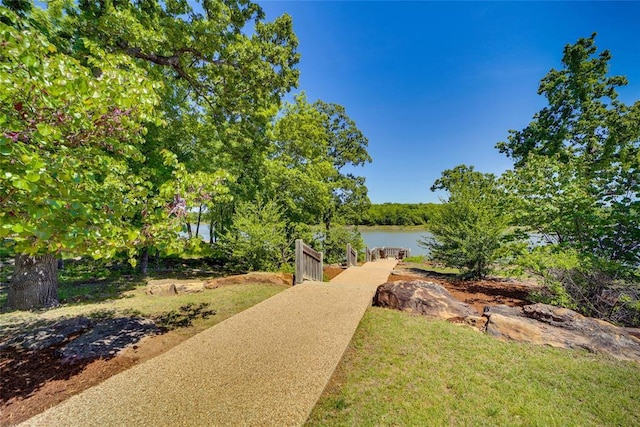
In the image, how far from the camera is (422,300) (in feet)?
18.4

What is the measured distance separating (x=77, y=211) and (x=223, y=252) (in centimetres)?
830

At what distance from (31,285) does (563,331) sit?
32.8ft

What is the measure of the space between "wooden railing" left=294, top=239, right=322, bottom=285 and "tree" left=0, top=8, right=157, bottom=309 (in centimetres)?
466

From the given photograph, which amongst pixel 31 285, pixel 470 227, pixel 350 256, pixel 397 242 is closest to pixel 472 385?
pixel 470 227

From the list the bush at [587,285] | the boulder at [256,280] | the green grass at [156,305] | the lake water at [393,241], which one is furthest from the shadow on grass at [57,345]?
the lake water at [393,241]

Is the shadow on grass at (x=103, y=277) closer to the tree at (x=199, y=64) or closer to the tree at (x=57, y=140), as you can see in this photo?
the tree at (x=199, y=64)

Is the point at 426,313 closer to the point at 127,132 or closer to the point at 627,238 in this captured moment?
the point at 627,238

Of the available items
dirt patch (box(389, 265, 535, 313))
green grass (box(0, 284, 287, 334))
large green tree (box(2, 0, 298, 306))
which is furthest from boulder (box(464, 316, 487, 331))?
large green tree (box(2, 0, 298, 306))

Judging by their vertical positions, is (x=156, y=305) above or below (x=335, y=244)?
below

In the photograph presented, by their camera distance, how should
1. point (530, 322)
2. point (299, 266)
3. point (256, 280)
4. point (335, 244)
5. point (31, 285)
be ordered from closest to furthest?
1. point (530, 322)
2. point (31, 285)
3. point (299, 266)
4. point (256, 280)
5. point (335, 244)

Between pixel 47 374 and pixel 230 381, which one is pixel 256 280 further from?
pixel 230 381

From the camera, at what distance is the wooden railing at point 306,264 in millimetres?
7231

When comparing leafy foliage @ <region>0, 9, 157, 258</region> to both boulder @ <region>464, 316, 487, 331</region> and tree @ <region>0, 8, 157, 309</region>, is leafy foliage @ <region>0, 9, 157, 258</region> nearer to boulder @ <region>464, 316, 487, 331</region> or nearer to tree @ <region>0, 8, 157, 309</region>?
tree @ <region>0, 8, 157, 309</region>

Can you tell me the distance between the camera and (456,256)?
30.9 feet
